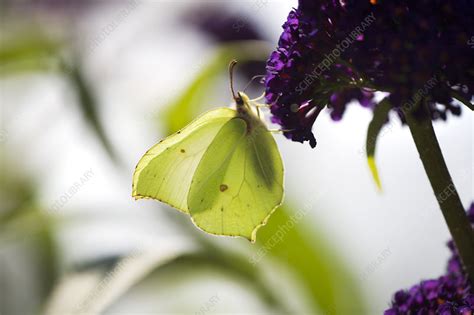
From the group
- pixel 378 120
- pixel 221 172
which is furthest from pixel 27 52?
pixel 378 120

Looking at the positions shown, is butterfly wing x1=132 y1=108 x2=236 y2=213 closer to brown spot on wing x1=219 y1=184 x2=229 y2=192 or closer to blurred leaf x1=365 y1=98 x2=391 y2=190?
brown spot on wing x1=219 y1=184 x2=229 y2=192

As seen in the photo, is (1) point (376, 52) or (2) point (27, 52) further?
(2) point (27, 52)

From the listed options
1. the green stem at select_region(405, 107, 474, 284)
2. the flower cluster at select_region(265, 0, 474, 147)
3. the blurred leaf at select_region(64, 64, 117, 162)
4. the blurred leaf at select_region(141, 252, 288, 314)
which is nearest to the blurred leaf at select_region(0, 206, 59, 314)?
the blurred leaf at select_region(64, 64, 117, 162)

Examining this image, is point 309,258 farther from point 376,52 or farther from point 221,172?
point 376,52

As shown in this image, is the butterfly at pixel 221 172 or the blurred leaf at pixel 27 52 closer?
the butterfly at pixel 221 172

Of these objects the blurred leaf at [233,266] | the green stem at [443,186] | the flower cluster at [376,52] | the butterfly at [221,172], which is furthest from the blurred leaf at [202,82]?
the green stem at [443,186]

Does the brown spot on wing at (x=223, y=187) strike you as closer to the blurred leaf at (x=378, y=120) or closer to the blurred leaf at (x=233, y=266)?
the blurred leaf at (x=233, y=266)

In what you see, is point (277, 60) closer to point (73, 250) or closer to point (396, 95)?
point (396, 95)
